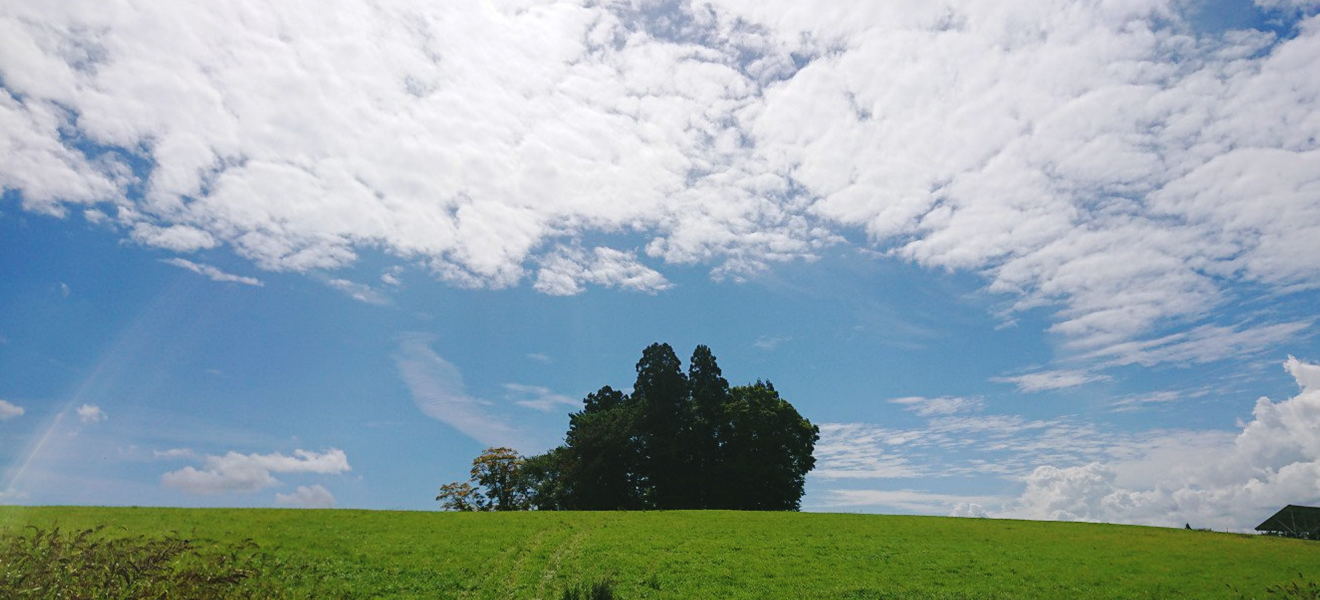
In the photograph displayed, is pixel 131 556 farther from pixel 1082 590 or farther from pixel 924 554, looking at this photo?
pixel 1082 590

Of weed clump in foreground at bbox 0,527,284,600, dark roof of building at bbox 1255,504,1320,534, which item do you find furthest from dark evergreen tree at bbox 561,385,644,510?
dark roof of building at bbox 1255,504,1320,534

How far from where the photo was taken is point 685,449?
7412 centimetres

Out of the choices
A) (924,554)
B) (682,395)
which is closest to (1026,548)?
(924,554)

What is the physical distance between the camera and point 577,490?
72750mm

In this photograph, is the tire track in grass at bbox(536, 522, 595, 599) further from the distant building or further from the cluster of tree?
the distant building

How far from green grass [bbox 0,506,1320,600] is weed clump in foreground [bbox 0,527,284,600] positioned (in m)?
1.21

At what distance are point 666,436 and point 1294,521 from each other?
183 feet

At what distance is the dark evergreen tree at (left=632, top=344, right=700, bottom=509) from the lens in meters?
72.4

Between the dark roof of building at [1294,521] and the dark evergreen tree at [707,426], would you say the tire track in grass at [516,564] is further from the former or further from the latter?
the dark roof of building at [1294,521]

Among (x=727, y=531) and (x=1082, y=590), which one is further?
(x=727, y=531)

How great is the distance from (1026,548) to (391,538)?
34.9 metres

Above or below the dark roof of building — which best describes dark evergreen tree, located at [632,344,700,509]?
above

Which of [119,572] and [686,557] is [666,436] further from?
[119,572]

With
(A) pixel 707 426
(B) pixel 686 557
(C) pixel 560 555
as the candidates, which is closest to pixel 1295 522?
(A) pixel 707 426
